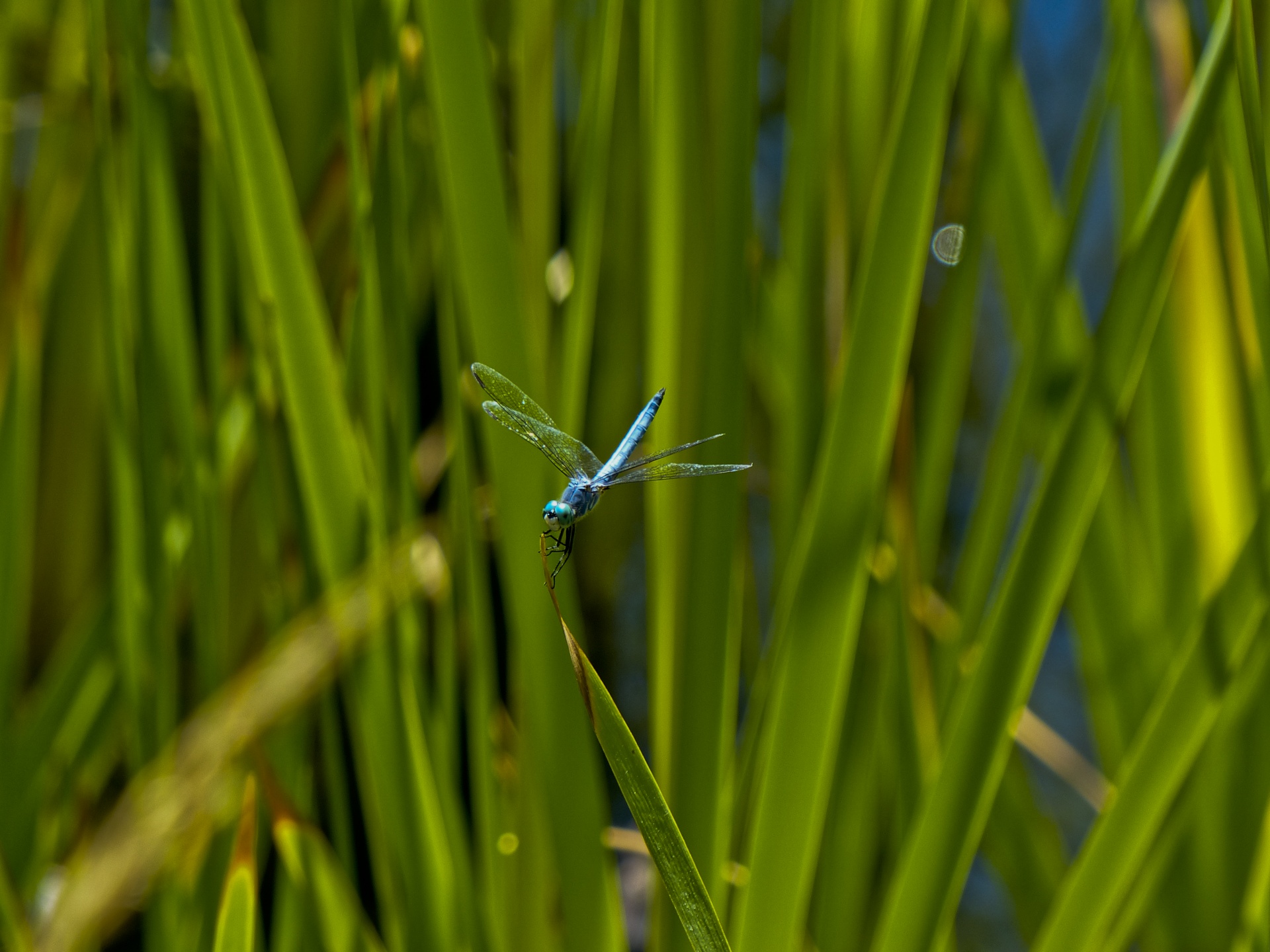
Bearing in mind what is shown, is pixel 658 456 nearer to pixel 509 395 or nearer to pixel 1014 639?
pixel 509 395

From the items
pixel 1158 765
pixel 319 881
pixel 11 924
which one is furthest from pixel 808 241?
pixel 11 924

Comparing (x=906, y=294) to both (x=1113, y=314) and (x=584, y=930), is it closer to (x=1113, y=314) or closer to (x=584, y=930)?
(x=1113, y=314)

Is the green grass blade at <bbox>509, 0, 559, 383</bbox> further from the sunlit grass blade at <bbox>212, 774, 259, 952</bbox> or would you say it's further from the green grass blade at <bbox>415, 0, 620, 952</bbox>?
the sunlit grass blade at <bbox>212, 774, 259, 952</bbox>

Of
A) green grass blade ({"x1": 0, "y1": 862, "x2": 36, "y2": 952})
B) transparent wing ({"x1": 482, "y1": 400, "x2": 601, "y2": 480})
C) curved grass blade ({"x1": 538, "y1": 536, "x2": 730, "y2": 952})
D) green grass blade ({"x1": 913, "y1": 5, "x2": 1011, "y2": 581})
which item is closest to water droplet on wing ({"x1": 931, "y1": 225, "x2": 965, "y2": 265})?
green grass blade ({"x1": 913, "y1": 5, "x2": 1011, "y2": 581})

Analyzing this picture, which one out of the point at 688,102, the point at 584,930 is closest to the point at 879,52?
the point at 688,102

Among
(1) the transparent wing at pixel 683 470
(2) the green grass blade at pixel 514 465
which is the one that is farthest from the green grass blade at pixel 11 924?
(1) the transparent wing at pixel 683 470

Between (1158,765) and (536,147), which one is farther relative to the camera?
(536,147)
